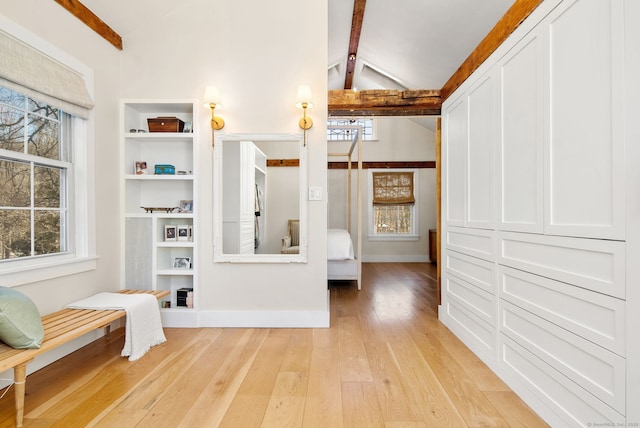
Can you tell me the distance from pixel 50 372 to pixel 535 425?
2.85 meters

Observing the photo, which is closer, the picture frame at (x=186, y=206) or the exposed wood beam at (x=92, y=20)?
the exposed wood beam at (x=92, y=20)

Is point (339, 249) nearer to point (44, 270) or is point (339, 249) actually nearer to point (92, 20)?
point (44, 270)

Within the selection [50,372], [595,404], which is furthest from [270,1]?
[595,404]

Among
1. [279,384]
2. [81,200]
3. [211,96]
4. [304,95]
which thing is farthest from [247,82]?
[279,384]

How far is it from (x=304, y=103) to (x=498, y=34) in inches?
57.8

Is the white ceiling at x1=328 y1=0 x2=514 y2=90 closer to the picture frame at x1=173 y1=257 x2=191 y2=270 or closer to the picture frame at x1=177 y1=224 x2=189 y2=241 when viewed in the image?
the picture frame at x1=177 y1=224 x2=189 y2=241

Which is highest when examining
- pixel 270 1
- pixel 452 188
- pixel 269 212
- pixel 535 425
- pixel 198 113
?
pixel 270 1

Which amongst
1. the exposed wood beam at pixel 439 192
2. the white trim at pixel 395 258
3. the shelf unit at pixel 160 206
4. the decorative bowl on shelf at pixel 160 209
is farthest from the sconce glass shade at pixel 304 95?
the white trim at pixel 395 258

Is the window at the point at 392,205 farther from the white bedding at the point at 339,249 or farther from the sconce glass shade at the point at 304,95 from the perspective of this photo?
the sconce glass shade at the point at 304,95

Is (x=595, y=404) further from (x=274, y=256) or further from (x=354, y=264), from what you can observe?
(x=354, y=264)

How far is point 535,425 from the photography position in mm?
1529

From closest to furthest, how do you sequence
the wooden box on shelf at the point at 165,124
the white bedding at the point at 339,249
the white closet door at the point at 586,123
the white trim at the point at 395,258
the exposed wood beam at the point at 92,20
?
the white closet door at the point at 586,123 → the exposed wood beam at the point at 92,20 → the wooden box on shelf at the point at 165,124 → the white bedding at the point at 339,249 → the white trim at the point at 395,258

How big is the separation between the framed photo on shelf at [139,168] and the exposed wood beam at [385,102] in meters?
1.89

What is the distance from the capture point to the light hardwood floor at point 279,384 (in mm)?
1580
